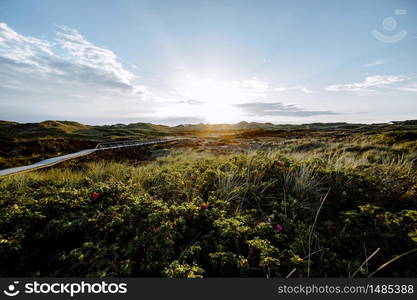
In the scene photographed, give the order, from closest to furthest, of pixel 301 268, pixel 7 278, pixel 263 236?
pixel 7 278 → pixel 301 268 → pixel 263 236

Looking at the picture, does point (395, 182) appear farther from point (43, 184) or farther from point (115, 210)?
point (43, 184)

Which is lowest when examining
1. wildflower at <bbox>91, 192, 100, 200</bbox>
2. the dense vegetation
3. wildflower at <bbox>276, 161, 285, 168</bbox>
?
the dense vegetation

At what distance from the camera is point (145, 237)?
6.43 feet

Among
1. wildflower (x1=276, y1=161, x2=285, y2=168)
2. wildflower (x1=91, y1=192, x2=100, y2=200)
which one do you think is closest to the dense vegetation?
wildflower (x1=91, y1=192, x2=100, y2=200)

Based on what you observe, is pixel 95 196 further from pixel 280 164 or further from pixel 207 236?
pixel 280 164

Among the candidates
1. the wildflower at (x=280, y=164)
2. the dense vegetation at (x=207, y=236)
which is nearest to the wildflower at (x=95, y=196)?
the dense vegetation at (x=207, y=236)

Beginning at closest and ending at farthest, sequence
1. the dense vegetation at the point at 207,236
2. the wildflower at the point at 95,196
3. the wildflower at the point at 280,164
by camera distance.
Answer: the dense vegetation at the point at 207,236
the wildflower at the point at 95,196
the wildflower at the point at 280,164

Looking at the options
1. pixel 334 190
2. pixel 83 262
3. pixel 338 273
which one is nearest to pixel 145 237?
pixel 83 262

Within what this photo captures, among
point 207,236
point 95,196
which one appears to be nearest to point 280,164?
point 207,236

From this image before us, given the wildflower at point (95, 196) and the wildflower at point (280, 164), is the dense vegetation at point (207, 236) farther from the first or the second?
the wildflower at point (280, 164)

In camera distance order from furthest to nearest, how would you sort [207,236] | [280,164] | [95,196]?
[280,164], [95,196], [207,236]

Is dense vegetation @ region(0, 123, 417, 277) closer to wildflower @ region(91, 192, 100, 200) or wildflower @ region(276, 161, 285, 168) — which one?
wildflower @ region(91, 192, 100, 200)

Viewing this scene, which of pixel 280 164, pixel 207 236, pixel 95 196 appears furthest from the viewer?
pixel 280 164

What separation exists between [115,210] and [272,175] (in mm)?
3276
